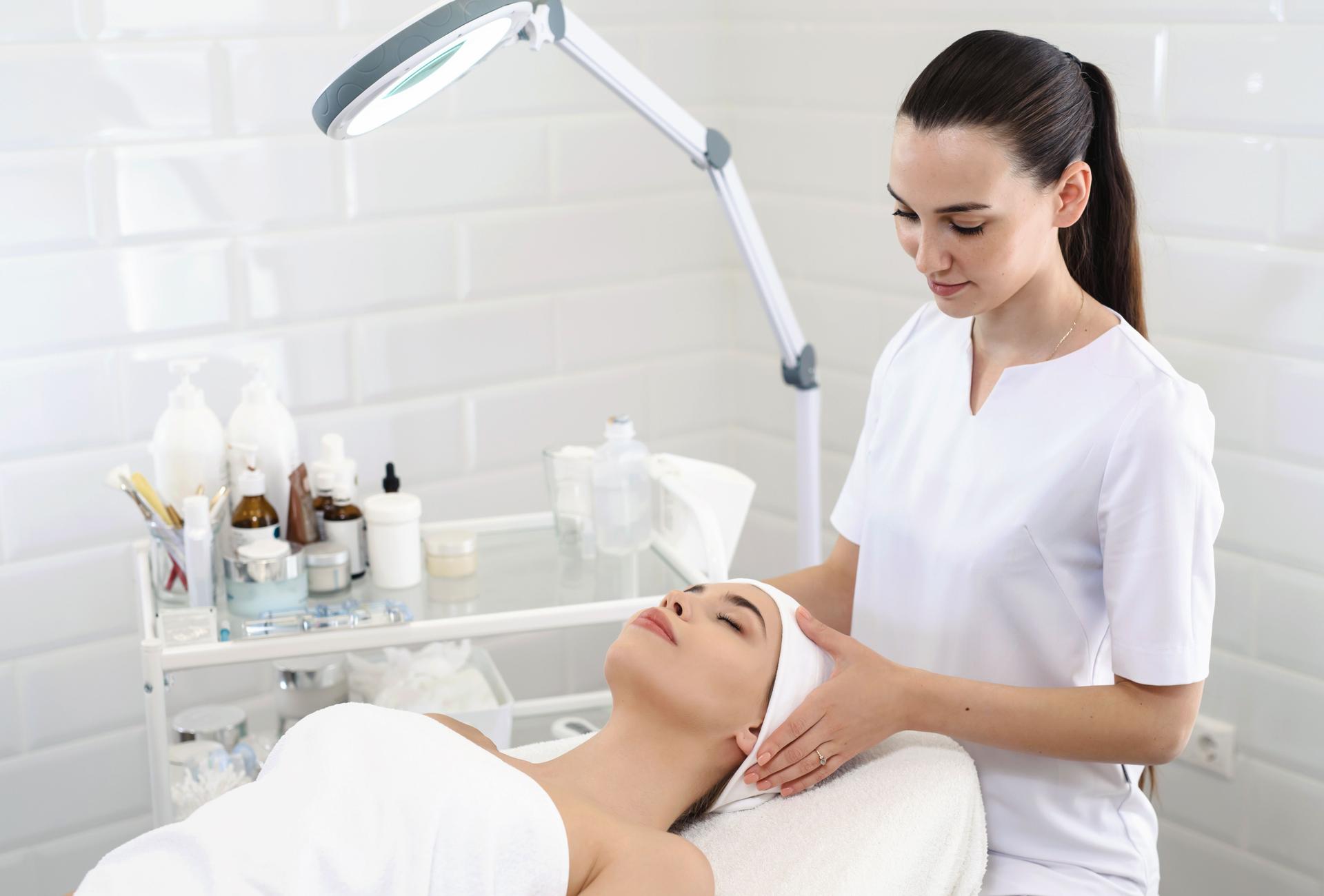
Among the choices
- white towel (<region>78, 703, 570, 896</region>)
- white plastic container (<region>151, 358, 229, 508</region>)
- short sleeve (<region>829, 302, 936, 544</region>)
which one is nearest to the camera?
white towel (<region>78, 703, 570, 896</region>)

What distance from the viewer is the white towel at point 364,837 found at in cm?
114

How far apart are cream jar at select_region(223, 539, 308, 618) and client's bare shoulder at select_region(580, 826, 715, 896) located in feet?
2.29

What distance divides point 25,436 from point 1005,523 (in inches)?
57.3

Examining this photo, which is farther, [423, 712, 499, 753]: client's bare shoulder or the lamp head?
[423, 712, 499, 753]: client's bare shoulder

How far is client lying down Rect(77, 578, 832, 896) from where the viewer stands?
1155 millimetres

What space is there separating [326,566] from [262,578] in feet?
0.34

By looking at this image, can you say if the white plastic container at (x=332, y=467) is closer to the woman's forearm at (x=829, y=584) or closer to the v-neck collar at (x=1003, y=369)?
the woman's forearm at (x=829, y=584)

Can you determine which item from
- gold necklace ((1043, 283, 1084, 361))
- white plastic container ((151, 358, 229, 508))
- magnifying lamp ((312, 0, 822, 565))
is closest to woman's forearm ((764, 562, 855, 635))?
magnifying lamp ((312, 0, 822, 565))

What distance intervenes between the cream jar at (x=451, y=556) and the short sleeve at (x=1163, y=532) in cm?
91

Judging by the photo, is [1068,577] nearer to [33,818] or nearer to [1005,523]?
[1005,523]

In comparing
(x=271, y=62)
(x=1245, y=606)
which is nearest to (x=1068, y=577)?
(x=1245, y=606)

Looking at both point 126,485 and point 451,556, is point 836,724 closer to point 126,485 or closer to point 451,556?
point 451,556

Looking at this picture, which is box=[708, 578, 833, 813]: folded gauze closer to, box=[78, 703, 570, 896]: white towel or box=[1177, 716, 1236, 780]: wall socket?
box=[78, 703, 570, 896]: white towel

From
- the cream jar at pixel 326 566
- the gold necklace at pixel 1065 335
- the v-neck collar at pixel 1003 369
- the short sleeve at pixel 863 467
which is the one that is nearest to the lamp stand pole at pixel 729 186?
the short sleeve at pixel 863 467
